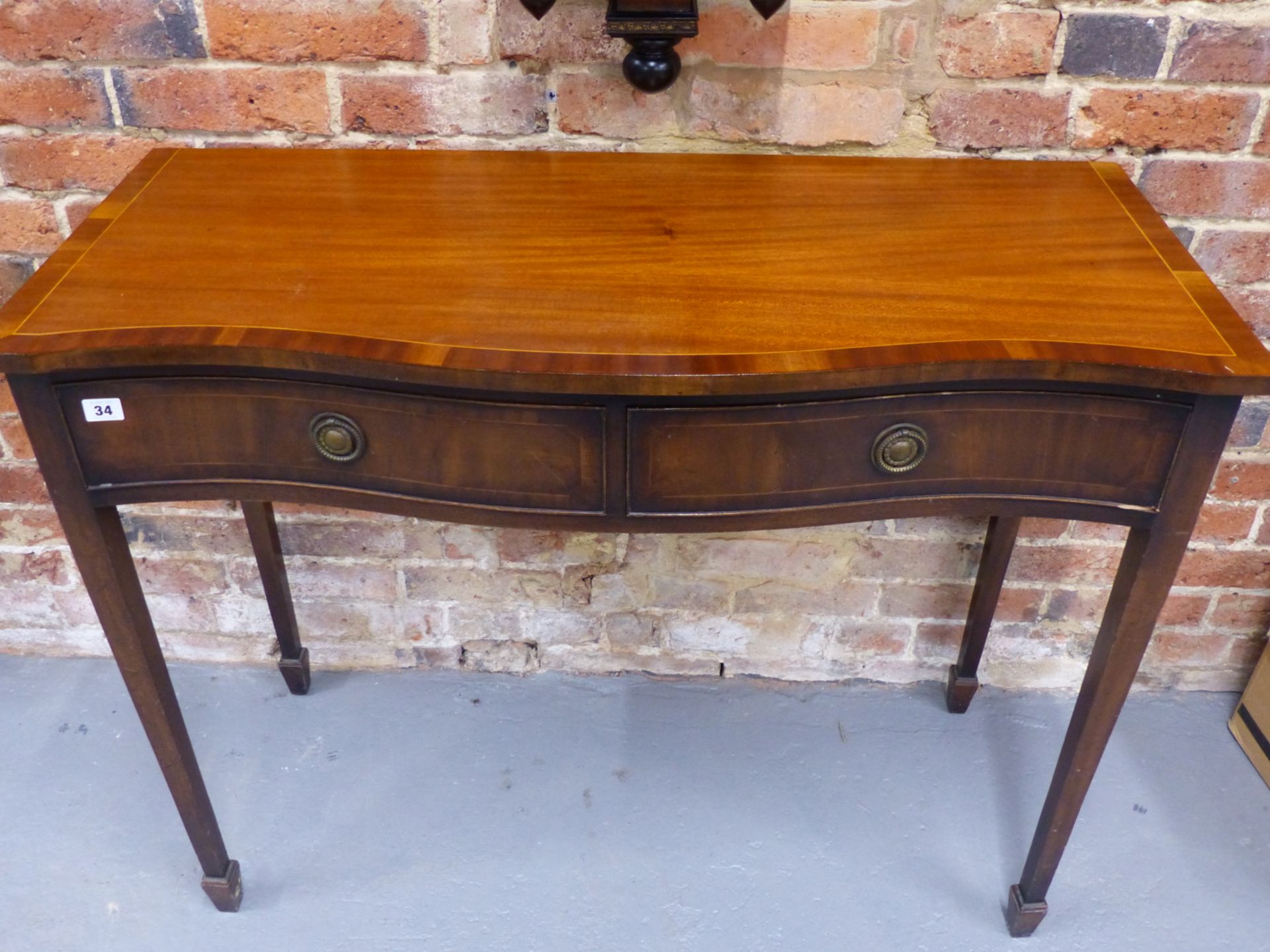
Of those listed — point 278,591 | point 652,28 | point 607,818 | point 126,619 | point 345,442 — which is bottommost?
point 607,818

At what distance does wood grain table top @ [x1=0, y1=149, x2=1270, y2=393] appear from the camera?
0.90 meters

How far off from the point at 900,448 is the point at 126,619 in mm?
817

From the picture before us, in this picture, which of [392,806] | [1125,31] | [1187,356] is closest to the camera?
[1187,356]

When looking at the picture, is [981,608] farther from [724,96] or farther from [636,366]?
[636,366]

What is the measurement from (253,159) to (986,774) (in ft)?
4.27

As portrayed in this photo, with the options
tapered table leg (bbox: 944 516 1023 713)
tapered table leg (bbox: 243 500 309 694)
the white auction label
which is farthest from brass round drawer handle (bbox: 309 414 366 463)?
Result: tapered table leg (bbox: 944 516 1023 713)

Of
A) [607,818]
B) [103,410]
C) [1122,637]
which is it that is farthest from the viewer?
[607,818]

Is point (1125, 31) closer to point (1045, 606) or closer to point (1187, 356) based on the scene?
point (1187, 356)

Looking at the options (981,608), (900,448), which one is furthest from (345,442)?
(981,608)

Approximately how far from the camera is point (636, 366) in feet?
2.88

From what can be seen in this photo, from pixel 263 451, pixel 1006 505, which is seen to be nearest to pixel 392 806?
pixel 263 451

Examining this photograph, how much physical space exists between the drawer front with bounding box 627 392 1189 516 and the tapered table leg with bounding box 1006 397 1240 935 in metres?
0.02

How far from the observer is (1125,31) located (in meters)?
1.25

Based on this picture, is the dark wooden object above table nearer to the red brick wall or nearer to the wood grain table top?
the wood grain table top
